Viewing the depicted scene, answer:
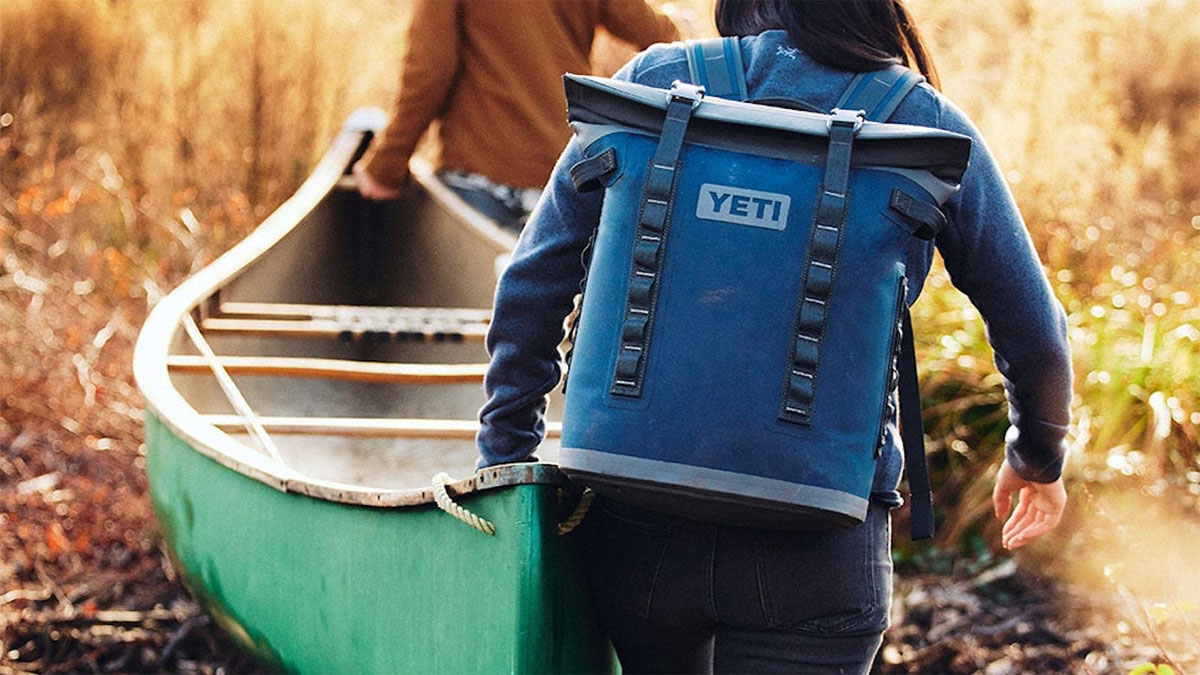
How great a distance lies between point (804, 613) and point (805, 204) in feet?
1.53

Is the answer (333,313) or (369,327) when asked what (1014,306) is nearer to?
(369,327)

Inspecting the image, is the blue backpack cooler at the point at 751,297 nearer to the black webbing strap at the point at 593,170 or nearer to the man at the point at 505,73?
the black webbing strap at the point at 593,170

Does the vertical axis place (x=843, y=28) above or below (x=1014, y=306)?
above

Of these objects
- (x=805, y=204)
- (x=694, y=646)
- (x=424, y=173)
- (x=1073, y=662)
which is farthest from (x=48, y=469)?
(x=805, y=204)

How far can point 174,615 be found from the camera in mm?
4098

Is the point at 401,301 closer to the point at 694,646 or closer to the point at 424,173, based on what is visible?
the point at 424,173

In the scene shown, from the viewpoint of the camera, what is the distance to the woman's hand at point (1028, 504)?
1.90m

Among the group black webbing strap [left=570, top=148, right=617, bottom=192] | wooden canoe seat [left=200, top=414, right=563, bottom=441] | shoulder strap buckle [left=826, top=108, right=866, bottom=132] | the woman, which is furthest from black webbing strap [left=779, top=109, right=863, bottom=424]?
wooden canoe seat [left=200, top=414, right=563, bottom=441]

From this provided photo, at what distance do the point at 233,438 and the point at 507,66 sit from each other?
177 centimetres

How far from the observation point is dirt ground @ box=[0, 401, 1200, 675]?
12.4 ft

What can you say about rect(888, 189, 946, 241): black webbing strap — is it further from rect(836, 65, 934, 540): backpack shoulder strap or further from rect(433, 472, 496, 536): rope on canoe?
rect(433, 472, 496, 536): rope on canoe

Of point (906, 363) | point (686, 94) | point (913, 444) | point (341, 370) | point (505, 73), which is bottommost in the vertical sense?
point (341, 370)

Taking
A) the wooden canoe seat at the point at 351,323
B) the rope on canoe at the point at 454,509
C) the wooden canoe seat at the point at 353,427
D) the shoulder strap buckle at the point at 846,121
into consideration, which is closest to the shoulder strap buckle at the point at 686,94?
the shoulder strap buckle at the point at 846,121

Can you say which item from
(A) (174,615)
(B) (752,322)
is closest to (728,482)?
(B) (752,322)
